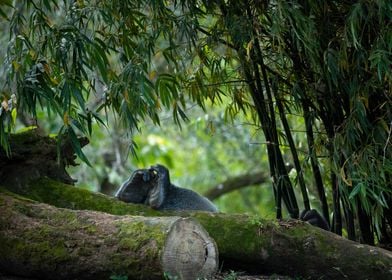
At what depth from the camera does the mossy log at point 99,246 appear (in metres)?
3.70

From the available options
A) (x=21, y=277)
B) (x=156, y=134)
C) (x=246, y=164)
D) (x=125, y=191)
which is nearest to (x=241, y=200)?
(x=246, y=164)

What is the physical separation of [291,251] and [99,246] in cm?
110

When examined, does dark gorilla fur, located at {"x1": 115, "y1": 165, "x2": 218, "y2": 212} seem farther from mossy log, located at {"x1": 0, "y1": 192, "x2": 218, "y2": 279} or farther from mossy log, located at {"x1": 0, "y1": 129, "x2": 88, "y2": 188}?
mossy log, located at {"x1": 0, "y1": 192, "x2": 218, "y2": 279}

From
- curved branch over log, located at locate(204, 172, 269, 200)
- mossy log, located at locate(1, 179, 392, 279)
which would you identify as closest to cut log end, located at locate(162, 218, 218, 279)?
mossy log, located at locate(1, 179, 392, 279)

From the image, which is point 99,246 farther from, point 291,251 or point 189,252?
point 291,251

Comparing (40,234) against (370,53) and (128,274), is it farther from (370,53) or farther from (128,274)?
(370,53)

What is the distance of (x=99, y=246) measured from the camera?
386 centimetres

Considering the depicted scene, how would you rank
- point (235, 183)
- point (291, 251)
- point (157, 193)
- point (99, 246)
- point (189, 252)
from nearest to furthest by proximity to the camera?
point (189, 252) < point (99, 246) < point (291, 251) < point (157, 193) < point (235, 183)

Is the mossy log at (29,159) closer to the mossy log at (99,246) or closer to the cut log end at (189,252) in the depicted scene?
the mossy log at (99,246)

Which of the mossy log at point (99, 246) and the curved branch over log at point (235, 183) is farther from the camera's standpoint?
the curved branch over log at point (235, 183)

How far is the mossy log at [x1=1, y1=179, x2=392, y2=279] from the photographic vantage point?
4086 mm

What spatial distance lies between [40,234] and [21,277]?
30 cm

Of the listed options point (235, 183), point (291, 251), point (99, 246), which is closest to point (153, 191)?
point (99, 246)

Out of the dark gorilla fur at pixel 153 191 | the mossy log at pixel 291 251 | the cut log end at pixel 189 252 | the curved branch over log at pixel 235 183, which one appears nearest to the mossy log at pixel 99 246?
the cut log end at pixel 189 252
